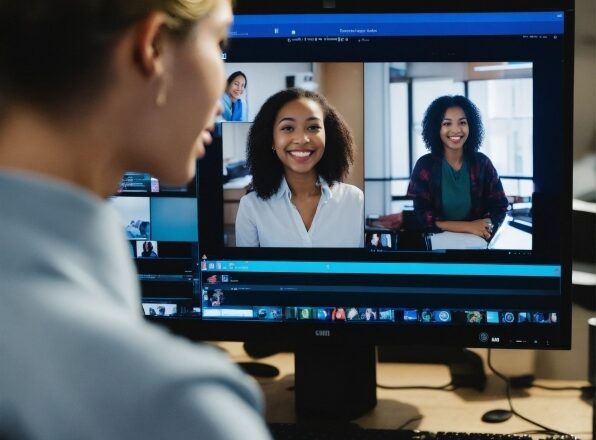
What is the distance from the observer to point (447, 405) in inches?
49.9

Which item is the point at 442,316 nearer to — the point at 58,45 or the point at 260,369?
the point at 260,369

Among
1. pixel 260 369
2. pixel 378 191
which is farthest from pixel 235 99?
pixel 260 369

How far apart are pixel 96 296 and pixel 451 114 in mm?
752

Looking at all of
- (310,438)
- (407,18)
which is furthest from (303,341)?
(407,18)

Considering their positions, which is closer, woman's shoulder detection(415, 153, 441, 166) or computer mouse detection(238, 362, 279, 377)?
woman's shoulder detection(415, 153, 441, 166)

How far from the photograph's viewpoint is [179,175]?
63 cm

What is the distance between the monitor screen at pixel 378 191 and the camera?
43.2 inches

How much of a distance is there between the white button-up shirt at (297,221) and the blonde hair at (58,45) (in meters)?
0.65

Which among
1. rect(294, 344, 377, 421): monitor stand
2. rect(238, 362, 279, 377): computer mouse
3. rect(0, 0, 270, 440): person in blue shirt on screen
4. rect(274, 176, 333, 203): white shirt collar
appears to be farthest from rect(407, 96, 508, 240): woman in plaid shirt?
rect(0, 0, 270, 440): person in blue shirt on screen

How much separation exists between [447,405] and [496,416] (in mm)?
75

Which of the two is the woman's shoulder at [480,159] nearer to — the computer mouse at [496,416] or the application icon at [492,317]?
the application icon at [492,317]

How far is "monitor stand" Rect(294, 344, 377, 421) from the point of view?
1223mm

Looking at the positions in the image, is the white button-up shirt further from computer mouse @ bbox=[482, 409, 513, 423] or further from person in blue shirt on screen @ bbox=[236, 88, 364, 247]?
computer mouse @ bbox=[482, 409, 513, 423]

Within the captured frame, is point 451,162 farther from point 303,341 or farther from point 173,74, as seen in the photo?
point 173,74
